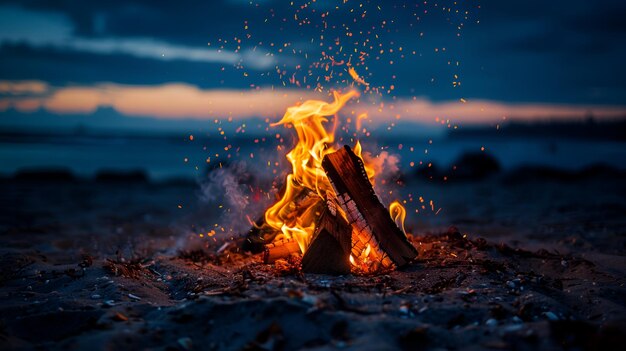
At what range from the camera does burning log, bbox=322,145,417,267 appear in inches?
215

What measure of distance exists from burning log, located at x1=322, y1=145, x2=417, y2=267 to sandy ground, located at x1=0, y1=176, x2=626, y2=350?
9.4 inches

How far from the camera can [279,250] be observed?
19.0ft

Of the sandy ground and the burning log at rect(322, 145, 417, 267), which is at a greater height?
the burning log at rect(322, 145, 417, 267)

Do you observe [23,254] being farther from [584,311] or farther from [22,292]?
[584,311]

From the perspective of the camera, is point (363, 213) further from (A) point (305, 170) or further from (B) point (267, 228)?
(B) point (267, 228)

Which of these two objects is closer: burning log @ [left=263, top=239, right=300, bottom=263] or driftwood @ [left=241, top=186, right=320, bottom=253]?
burning log @ [left=263, top=239, right=300, bottom=263]

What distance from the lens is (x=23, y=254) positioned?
6.72 m

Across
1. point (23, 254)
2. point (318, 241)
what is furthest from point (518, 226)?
point (23, 254)

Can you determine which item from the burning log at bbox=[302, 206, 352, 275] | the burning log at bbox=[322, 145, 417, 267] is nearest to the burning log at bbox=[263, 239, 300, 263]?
the burning log at bbox=[302, 206, 352, 275]

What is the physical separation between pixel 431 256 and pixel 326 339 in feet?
8.12

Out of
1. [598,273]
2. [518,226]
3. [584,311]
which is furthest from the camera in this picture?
[518,226]

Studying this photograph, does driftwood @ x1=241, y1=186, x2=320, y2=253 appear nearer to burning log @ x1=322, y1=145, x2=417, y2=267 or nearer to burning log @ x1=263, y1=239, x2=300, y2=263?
burning log @ x1=263, y1=239, x2=300, y2=263

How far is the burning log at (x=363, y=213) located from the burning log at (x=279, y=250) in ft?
2.13

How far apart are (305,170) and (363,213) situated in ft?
3.14
